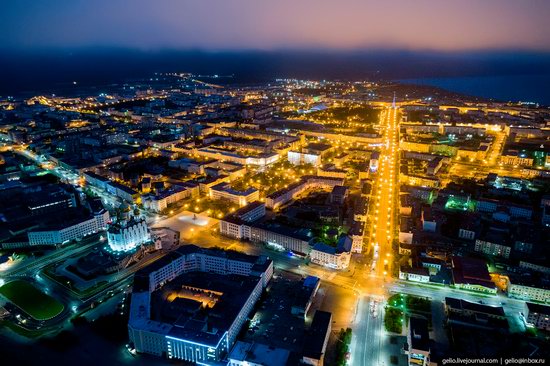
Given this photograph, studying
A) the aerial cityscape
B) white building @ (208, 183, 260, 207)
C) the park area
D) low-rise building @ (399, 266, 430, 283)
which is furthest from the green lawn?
low-rise building @ (399, 266, 430, 283)

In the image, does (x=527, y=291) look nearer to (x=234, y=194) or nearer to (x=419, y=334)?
(x=419, y=334)

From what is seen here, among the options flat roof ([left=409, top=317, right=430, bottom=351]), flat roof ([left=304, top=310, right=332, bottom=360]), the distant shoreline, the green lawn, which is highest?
the distant shoreline

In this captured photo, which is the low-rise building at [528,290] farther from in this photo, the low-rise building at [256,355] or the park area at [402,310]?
the low-rise building at [256,355]

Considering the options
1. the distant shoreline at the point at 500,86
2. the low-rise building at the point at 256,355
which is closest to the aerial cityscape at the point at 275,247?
the low-rise building at the point at 256,355

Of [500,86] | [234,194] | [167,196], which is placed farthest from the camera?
[500,86]

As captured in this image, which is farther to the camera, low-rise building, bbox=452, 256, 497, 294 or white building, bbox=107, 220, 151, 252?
white building, bbox=107, 220, 151, 252

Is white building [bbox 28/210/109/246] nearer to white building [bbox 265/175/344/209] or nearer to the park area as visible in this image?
white building [bbox 265/175/344/209]

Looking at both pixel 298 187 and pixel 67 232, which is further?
pixel 298 187

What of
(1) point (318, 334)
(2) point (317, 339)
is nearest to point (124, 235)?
(1) point (318, 334)

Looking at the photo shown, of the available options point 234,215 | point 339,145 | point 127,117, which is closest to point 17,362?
point 234,215
